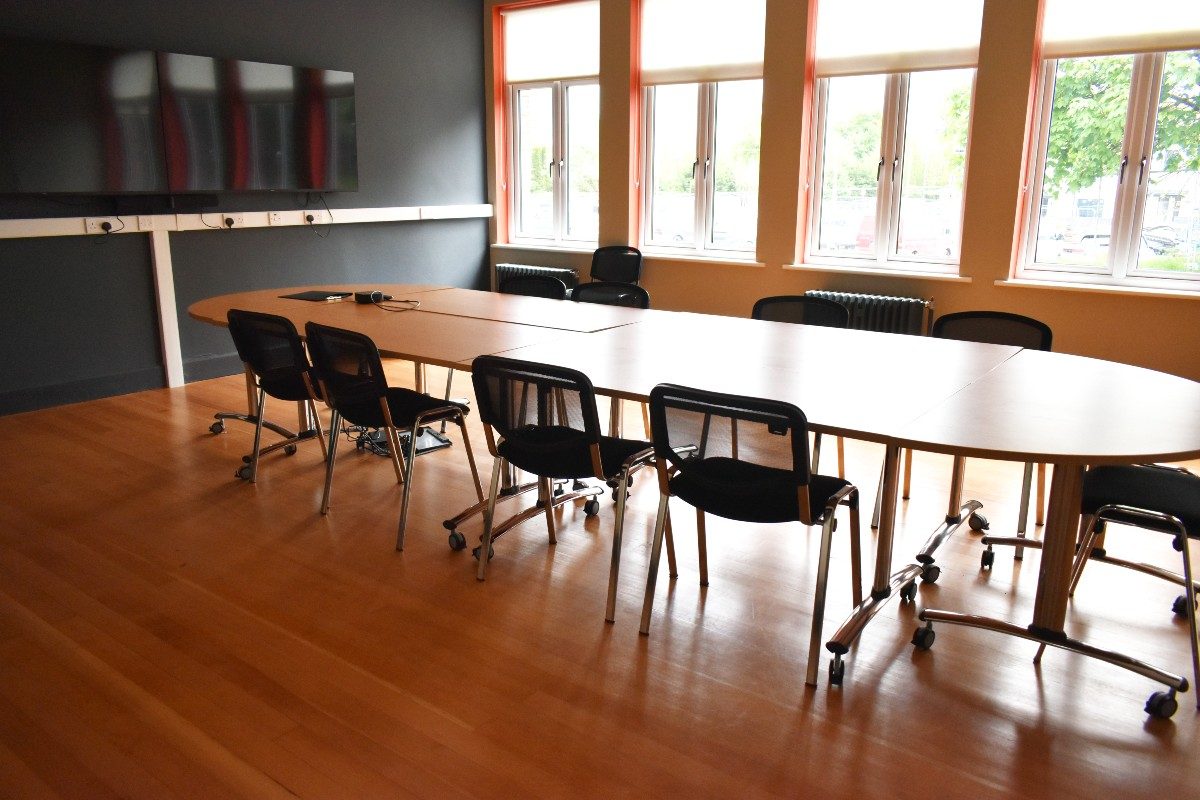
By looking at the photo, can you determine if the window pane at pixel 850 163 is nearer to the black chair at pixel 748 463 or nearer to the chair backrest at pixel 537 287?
the chair backrest at pixel 537 287

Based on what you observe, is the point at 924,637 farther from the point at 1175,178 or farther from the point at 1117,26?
the point at 1117,26

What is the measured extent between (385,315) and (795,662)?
2.60m

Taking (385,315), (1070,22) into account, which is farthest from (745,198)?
(385,315)

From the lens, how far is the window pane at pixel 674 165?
689cm

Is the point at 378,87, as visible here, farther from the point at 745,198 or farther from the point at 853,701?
the point at 853,701

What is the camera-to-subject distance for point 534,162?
7.92 m

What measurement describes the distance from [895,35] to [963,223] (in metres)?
1.28

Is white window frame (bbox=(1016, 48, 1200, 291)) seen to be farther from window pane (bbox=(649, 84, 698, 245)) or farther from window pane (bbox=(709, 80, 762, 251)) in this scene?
window pane (bbox=(649, 84, 698, 245))

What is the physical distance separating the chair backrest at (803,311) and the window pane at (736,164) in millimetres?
2403

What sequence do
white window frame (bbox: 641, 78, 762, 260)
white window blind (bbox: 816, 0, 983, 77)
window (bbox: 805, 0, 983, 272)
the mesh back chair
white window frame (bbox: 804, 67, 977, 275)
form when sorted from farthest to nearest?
white window frame (bbox: 641, 78, 762, 260) < white window frame (bbox: 804, 67, 977, 275) < window (bbox: 805, 0, 983, 272) < white window blind (bbox: 816, 0, 983, 77) < the mesh back chair

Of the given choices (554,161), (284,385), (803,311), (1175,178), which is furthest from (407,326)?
(1175,178)

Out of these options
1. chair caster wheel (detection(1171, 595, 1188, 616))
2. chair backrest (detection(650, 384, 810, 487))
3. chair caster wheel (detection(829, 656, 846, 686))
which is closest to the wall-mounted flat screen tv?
chair backrest (detection(650, 384, 810, 487))

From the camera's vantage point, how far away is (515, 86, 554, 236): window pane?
306 inches

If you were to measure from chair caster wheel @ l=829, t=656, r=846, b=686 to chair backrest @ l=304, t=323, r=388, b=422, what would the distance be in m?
1.84
